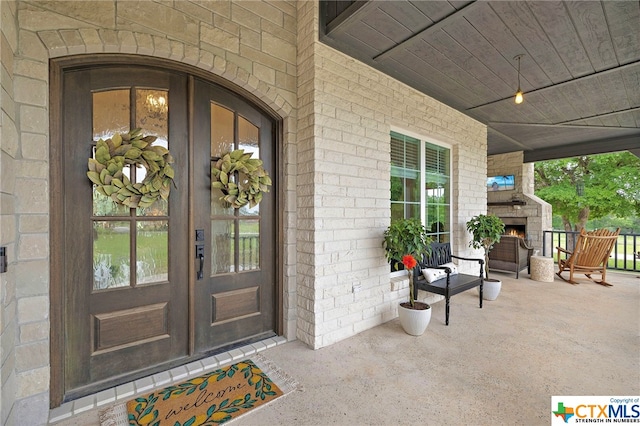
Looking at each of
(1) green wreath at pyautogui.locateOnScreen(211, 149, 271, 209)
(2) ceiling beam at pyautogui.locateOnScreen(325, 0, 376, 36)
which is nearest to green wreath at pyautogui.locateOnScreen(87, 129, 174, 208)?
(1) green wreath at pyautogui.locateOnScreen(211, 149, 271, 209)

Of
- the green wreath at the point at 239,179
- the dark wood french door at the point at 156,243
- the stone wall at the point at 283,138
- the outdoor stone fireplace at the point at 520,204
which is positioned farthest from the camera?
the outdoor stone fireplace at the point at 520,204

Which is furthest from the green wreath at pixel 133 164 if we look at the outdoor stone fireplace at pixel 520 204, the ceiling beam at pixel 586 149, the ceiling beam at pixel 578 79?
the ceiling beam at pixel 586 149

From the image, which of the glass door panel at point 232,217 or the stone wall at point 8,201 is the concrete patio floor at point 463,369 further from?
the glass door panel at point 232,217

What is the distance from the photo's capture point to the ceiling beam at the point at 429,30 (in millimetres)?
2264

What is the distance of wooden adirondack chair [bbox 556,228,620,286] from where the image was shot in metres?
4.81

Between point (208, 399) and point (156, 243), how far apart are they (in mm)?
1182

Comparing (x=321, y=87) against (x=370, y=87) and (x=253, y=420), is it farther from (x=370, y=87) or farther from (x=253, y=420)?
(x=253, y=420)

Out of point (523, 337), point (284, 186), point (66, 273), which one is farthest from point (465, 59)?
point (66, 273)

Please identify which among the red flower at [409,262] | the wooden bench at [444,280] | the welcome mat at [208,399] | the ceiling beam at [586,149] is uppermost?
the ceiling beam at [586,149]

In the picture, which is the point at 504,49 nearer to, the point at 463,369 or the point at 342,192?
the point at 342,192

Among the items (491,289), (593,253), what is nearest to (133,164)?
(491,289)

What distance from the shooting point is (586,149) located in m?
6.25

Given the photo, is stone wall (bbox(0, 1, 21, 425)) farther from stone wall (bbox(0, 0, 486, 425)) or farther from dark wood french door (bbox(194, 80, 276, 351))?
dark wood french door (bbox(194, 80, 276, 351))

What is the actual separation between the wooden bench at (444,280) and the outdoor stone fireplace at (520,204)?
418 centimetres
